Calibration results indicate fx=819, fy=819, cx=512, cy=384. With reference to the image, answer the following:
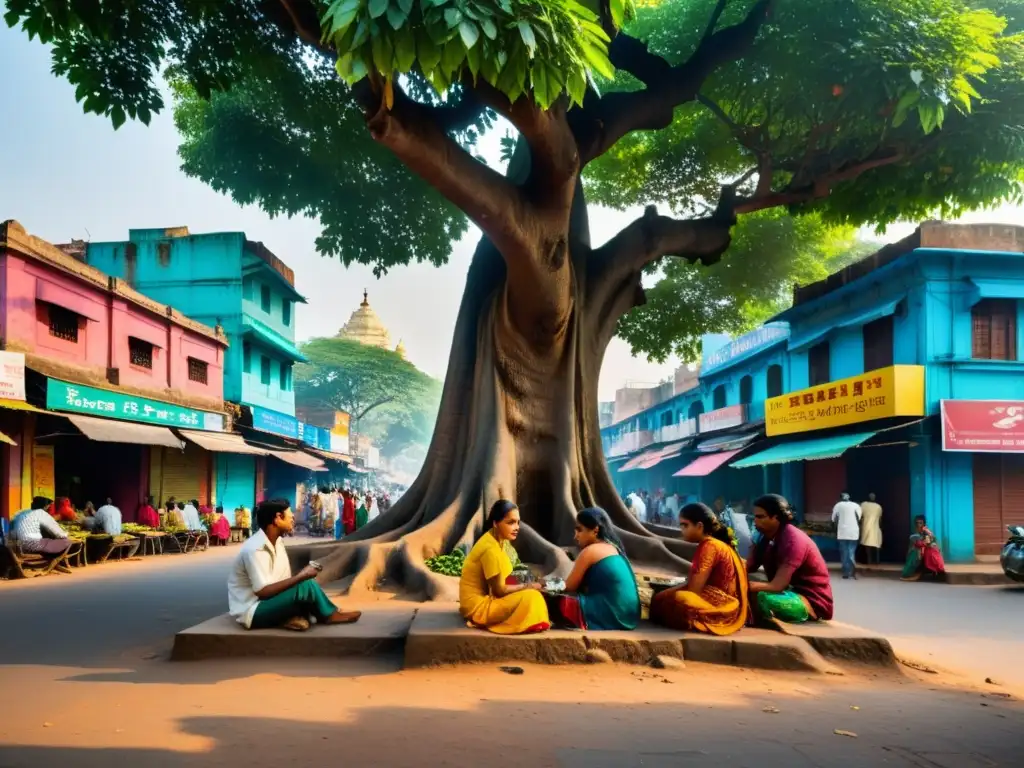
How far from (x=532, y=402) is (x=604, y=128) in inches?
122

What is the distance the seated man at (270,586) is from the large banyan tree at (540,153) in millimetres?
1498

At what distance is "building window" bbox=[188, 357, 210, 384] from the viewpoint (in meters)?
23.2

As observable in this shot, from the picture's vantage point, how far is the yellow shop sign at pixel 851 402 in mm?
15570

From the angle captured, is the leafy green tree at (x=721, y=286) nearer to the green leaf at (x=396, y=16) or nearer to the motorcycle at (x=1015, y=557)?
the motorcycle at (x=1015, y=557)

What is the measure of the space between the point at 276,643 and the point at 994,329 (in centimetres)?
1576

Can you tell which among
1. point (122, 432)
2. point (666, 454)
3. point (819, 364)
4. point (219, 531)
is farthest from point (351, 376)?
point (819, 364)

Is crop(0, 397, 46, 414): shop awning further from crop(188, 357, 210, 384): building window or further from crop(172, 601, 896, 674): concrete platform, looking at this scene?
crop(172, 601, 896, 674): concrete platform

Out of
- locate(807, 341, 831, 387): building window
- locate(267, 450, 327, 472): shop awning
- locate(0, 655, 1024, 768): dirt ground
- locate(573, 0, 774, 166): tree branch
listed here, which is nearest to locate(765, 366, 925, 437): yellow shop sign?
locate(807, 341, 831, 387): building window

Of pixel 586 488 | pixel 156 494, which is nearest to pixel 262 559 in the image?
pixel 586 488

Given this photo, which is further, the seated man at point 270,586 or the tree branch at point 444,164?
the tree branch at point 444,164

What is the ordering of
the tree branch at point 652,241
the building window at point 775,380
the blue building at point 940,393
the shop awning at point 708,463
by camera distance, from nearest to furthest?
1. the tree branch at point 652,241
2. the blue building at point 940,393
3. the shop awning at point 708,463
4. the building window at point 775,380

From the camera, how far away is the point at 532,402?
933 centimetres

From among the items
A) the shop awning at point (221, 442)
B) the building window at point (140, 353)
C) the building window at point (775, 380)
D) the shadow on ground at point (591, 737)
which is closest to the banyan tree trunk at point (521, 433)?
the shadow on ground at point (591, 737)

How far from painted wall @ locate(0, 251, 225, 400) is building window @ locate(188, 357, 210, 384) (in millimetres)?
102
